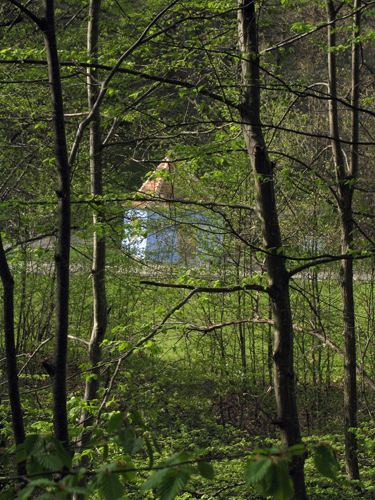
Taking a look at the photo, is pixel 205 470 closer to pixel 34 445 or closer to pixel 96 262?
pixel 34 445

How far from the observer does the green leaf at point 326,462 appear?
1289 millimetres

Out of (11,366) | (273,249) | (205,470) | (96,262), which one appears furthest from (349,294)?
(205,470)

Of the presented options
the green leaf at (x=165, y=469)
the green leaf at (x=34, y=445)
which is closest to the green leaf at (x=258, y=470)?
the green leaf at (x=165, y=469)

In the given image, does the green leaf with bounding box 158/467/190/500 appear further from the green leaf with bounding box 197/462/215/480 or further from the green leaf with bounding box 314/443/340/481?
the green leaf with bounding box 314/443/340/481

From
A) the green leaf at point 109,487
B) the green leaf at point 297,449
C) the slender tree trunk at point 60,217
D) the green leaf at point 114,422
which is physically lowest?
the green leaf at point 109,487

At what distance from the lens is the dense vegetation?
260cm

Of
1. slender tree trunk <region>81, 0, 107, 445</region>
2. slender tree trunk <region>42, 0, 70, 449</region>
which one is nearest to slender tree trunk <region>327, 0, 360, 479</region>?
slender tree trunk <region>81, 0, 107, 445</region>

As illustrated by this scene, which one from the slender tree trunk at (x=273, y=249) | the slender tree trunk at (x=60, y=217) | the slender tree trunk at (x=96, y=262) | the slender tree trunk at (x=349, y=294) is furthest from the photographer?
the slender tree trunk at (x=349, y=294)

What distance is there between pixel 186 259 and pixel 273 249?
4.26 m

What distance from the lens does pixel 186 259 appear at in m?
8.01

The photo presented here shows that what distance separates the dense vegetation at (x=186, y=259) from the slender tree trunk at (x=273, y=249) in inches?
0.6

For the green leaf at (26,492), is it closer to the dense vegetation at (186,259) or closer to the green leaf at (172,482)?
the dense vegetation at (186,259)

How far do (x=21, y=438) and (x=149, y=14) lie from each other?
201 inches

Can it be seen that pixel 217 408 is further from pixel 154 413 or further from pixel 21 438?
pixel 21 438
